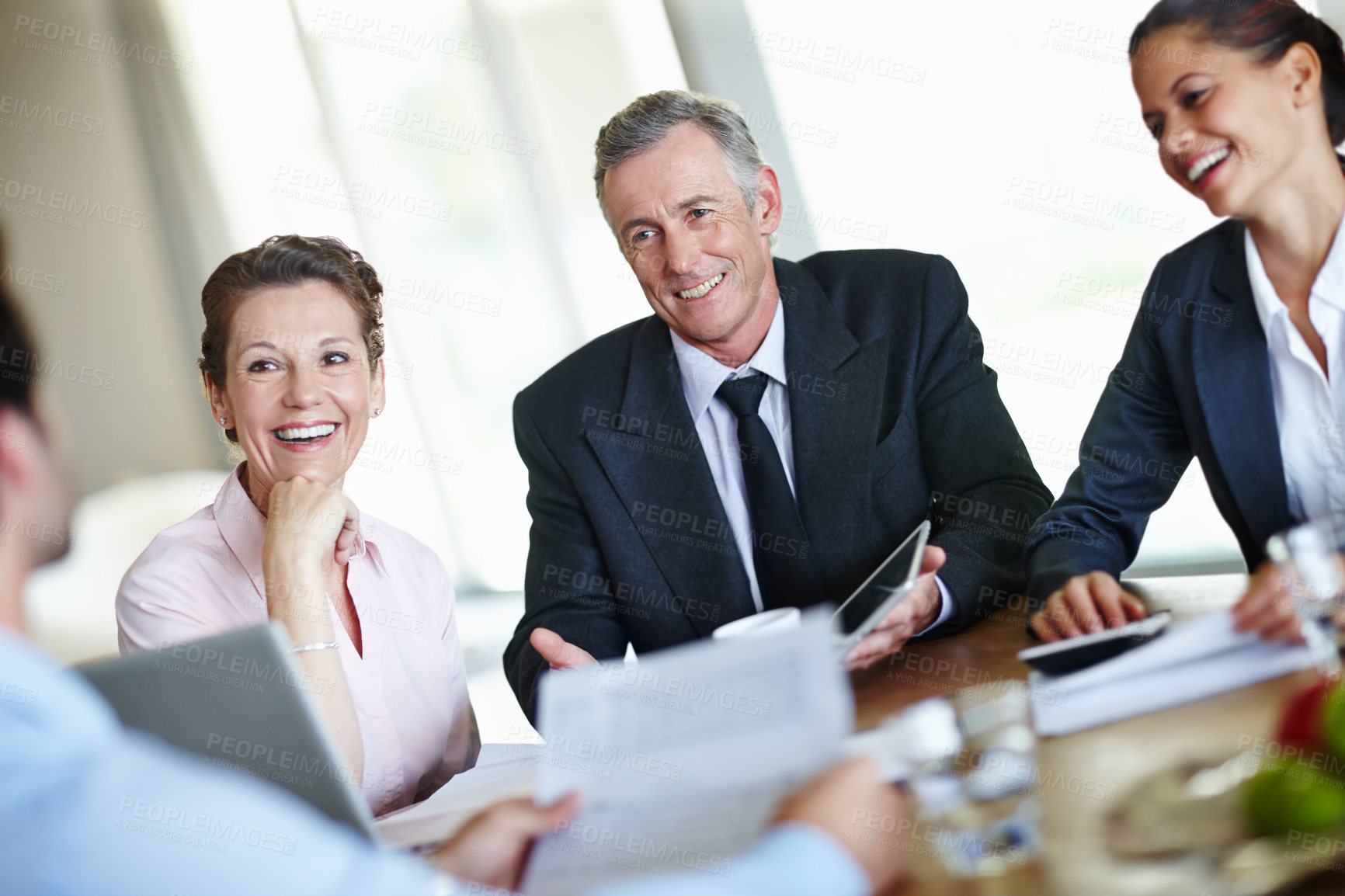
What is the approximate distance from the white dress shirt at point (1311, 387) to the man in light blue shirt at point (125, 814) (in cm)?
128

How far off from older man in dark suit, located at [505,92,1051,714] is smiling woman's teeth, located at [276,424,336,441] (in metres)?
0.43

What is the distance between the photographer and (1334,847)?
2.10ft

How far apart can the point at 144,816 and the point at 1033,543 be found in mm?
1404

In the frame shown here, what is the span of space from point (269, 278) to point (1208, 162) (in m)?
1.60

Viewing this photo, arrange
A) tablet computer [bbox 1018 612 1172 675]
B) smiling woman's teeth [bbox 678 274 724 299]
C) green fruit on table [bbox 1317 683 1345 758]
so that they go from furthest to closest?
1. smiling woman's teeth [bbox 678 274 724 299]
2. tablet computer [bbox 1018 612 1172 675]
3. green fruit on table [bbox 1317 683 1345 758]

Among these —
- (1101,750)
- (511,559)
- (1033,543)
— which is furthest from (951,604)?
(511,559)

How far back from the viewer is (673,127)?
2104 millimetres

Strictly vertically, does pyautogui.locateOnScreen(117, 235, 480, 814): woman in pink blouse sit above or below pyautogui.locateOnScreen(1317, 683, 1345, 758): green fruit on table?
above

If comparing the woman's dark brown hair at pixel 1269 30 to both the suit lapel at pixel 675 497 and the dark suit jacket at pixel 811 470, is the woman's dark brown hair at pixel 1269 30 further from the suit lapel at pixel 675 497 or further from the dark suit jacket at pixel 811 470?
the suit lapel at pixel 675 497

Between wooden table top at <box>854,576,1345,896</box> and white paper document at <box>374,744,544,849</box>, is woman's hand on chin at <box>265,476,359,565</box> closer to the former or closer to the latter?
white paper document at <box>374,744,544,849</box>

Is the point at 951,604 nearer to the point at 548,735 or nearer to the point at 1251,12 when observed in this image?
the point at 548,735

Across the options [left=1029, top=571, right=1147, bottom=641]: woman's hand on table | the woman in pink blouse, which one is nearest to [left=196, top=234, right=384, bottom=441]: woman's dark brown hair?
the woman in pink blouse

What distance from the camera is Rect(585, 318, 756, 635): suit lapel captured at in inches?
77.7

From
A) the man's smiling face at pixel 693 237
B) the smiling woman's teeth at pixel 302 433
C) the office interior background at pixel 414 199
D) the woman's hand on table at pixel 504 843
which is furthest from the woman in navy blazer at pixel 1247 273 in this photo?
the office interior background at pixel 414 199
